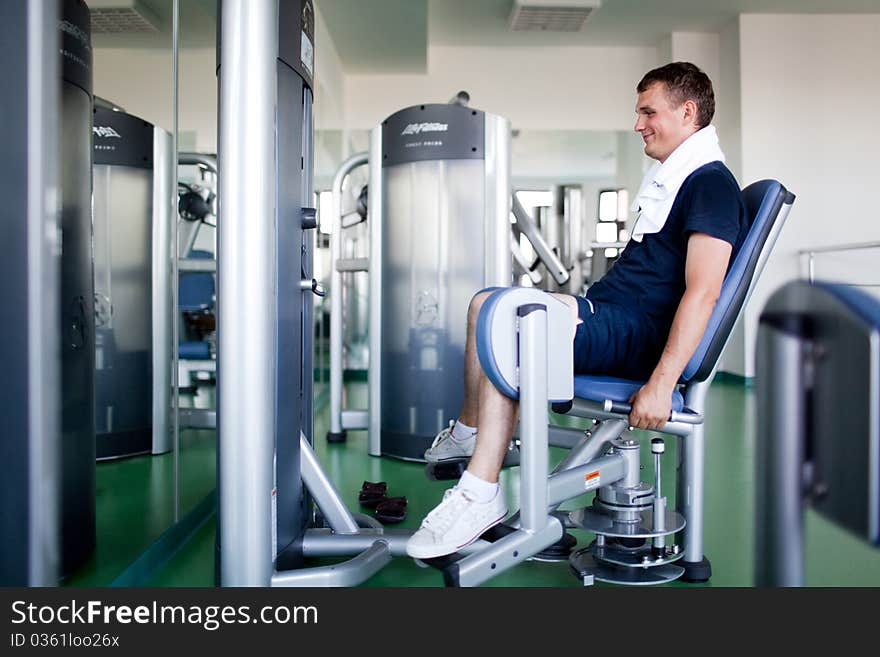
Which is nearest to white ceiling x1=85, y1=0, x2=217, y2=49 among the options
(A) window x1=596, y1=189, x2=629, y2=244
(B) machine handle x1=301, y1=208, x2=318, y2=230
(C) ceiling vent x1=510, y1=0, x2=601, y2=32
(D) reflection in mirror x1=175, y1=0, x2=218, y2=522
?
(D) reflection in mirror x1=175, y1=0, x2=218, y2=522

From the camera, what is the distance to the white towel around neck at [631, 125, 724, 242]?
5.40ft

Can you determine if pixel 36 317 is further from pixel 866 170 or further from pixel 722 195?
pixel 866 170

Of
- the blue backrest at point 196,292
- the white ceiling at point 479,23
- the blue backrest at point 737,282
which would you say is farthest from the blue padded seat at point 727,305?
the white ceiling at point 479,23

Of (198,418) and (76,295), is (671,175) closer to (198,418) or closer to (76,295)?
(76,295)

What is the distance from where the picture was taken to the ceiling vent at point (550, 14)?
16.4 ft

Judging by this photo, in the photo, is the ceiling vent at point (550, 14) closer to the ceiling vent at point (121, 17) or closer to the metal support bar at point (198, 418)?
the ceiling vent at point (121, 17)

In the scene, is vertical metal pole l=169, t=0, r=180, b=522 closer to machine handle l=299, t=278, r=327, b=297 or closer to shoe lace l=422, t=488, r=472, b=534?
machine handle l=299, t=278, r=327, b=297

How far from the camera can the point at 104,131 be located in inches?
63.6

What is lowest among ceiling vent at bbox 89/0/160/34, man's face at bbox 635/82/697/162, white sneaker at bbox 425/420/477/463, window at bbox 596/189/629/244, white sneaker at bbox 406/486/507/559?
white sneaker at bbox 406/486/507/559

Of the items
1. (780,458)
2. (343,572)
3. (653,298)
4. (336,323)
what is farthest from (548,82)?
(780,458)

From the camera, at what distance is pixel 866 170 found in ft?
17.3

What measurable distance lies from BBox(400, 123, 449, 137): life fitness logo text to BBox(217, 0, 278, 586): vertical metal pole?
1554mm

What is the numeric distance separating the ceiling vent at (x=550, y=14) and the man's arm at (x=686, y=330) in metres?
4.04

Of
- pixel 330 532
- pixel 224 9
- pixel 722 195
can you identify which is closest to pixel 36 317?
pixel 224 9
